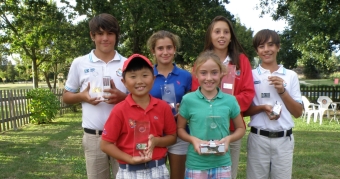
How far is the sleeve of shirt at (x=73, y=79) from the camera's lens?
114 inches

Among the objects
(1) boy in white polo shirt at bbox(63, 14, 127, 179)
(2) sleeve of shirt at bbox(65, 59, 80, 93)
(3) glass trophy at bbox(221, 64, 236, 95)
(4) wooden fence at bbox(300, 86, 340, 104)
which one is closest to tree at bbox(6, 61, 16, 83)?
(4) wooden fence at bbox(300, 86, 340, 104)

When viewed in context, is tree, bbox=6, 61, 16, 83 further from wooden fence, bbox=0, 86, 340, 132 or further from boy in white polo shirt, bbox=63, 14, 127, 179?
boy in white polo shirt, bbox=63, 14, 127, 179

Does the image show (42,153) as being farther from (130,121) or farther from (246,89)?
(246,89)

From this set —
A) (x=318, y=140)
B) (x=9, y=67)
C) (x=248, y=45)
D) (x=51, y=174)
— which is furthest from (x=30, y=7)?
(x=9, y=67)

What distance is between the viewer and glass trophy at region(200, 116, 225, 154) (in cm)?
240

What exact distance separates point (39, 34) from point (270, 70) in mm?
17789

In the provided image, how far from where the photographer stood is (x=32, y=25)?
65.0 feet

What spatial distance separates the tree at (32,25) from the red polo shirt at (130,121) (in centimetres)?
1665

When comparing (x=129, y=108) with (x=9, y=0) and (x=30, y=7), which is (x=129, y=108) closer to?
(x=30, y=7)

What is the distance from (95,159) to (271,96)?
1849mm

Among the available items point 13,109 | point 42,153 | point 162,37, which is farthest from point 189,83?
point 13,109

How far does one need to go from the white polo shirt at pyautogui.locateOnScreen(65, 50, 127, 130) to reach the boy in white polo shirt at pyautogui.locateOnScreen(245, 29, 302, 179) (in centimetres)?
138

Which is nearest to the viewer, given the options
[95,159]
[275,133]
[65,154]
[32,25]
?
[95,159]

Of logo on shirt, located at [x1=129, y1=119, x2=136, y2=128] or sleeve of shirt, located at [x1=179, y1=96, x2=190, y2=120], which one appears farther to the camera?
sleeve of shirt, located at [x1=179, y1=96, x2=190, y2=120]
